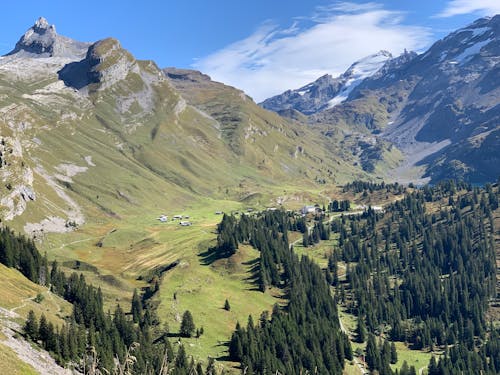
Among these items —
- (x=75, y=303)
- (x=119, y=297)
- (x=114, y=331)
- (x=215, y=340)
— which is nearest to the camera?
(x=114, y=331)

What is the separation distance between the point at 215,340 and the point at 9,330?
7835cm

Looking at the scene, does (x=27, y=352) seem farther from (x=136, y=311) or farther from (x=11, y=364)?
(x=136, y=311)

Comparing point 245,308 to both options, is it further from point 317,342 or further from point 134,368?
point 134,368

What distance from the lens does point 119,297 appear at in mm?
190250

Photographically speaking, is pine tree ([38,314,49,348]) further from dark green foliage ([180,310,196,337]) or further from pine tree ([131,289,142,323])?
dark green foliage ([180,310,196,337])

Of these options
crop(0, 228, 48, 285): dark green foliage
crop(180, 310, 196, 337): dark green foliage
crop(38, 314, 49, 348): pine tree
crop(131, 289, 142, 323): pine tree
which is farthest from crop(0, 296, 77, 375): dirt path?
crop(180, 310, 196, 337): dark green foliage

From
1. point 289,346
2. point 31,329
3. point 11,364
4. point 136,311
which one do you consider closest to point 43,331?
point 31,329

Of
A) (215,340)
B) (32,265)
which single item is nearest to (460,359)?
(215,340)

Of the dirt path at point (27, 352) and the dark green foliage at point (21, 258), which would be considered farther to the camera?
the dark green foliage at point (21, 258)

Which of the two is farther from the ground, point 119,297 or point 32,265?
point 32,265

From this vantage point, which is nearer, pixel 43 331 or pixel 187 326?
pixel 43 331

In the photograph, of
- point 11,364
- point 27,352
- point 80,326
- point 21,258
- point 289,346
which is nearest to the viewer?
point 11,364

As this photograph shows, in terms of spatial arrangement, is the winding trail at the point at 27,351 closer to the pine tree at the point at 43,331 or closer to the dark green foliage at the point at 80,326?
the dark green foliage at the point at 80,326

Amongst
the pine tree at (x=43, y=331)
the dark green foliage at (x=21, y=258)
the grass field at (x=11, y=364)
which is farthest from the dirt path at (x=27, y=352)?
the dark green foliage at (x=21, y=258)
